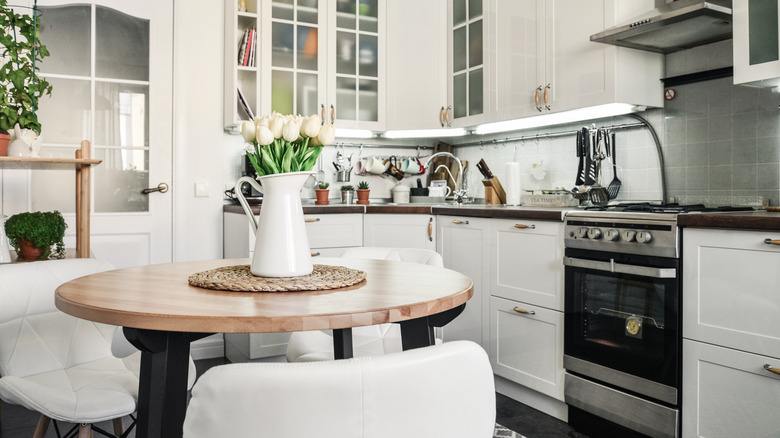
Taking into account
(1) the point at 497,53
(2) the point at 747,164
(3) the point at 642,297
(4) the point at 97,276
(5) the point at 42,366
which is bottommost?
(5) the point at 42,366

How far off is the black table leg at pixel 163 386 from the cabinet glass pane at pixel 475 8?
10.0ft

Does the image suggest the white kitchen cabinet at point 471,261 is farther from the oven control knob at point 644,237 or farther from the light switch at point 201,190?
the light switch at point 201,190

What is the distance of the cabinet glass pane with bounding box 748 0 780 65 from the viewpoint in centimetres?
220

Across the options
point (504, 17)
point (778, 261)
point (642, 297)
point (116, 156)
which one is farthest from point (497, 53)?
point (116, 156)

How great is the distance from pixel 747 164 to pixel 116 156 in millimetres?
3345

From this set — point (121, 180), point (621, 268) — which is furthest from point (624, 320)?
point (121, 180)

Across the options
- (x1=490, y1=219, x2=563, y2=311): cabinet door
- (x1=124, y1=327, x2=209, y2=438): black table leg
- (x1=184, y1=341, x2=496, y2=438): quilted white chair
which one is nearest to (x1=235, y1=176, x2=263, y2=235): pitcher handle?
(x1=124, y1=327, x2=209, y2=438): black table leg

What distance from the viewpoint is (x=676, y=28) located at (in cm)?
256

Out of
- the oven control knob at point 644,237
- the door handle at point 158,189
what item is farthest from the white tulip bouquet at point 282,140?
the door handle at point 158,189

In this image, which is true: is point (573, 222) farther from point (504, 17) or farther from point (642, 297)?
point (504, 17)

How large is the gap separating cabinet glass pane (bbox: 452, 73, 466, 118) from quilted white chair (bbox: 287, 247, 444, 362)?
1.88m

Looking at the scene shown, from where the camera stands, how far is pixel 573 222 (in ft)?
8.36

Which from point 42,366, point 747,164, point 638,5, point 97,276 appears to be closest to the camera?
point 97,276

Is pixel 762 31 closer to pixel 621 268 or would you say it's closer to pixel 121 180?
pixel 621 268
